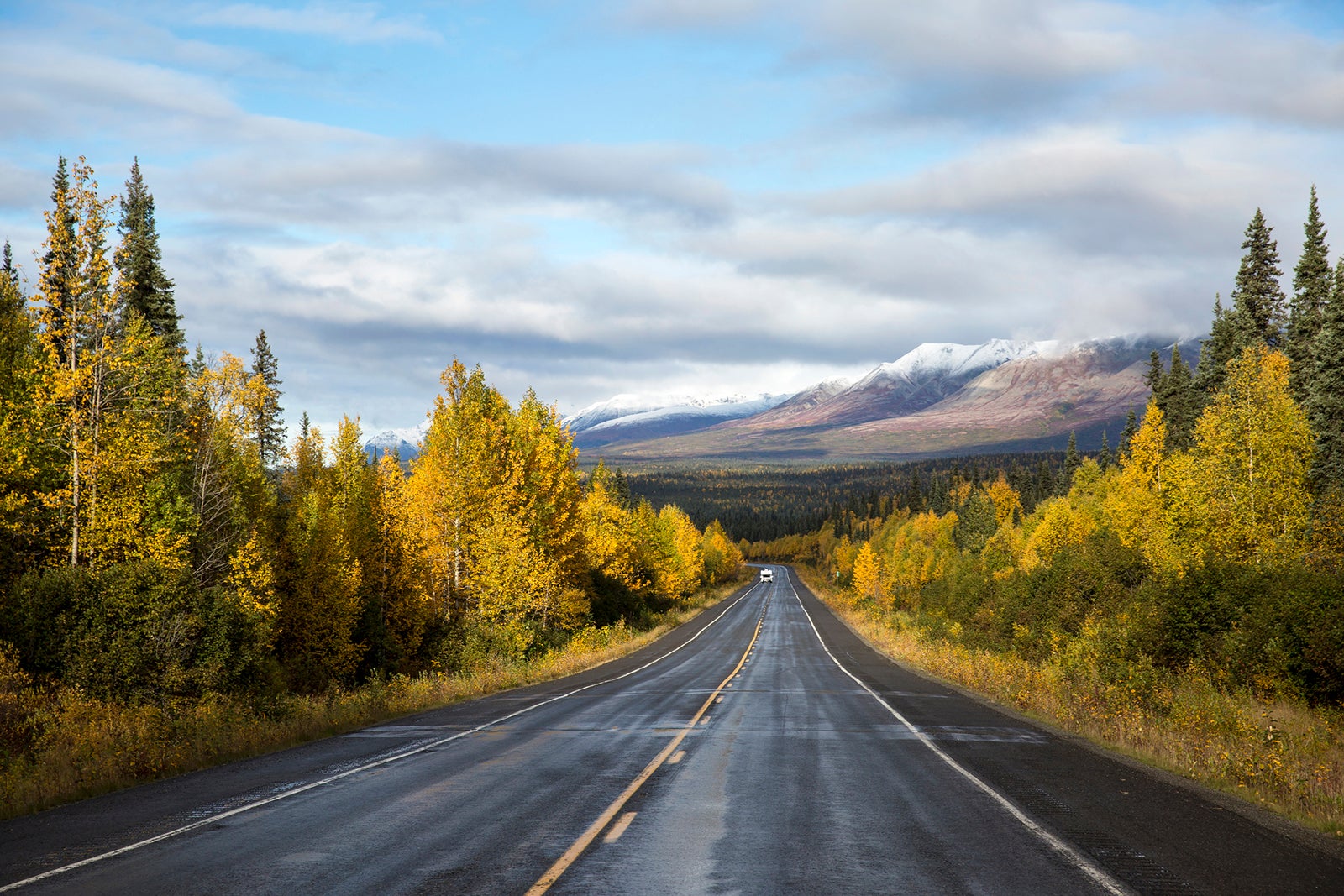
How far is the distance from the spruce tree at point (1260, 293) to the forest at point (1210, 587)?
0.32 feet

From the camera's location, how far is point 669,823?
336 inches

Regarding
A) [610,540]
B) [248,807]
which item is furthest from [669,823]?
[610,540]

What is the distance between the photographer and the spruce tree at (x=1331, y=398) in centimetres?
3825

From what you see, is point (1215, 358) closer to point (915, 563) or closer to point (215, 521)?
point (915, 563)

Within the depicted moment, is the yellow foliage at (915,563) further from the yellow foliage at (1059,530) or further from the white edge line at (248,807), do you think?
the white edge line at (248,807)

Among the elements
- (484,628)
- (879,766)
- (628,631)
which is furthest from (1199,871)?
(628,631)

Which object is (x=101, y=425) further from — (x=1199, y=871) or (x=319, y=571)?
(x=1199, y=871)

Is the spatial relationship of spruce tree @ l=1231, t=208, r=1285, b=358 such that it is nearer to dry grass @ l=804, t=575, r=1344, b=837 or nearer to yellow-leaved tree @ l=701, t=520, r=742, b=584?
dry grass @ l=804, t=575, r=1344, b=837

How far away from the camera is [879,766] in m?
12.1

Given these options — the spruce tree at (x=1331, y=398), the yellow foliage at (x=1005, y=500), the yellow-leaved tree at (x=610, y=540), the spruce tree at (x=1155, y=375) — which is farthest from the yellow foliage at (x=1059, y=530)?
the yellow foliage at (x=1005, y=500)

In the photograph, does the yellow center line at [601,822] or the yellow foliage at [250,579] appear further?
the yellow foliage at [250,579]

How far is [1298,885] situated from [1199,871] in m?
0.70

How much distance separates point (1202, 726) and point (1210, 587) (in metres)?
8.42

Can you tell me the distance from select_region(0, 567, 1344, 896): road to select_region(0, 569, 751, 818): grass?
74 centimetres
